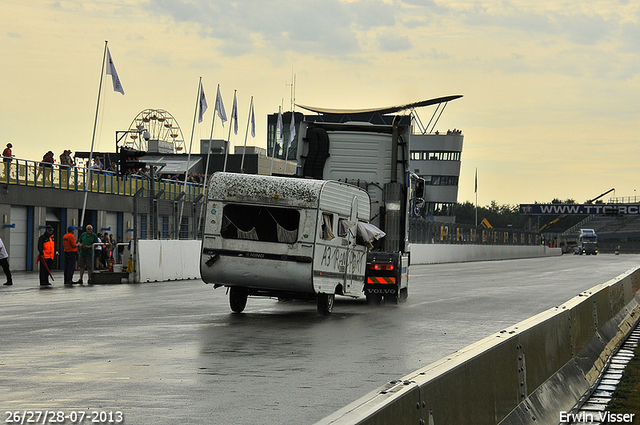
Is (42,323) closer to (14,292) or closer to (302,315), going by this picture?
(302,315)

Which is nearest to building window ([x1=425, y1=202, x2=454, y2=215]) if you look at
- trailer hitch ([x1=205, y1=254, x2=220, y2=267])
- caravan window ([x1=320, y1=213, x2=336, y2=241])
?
caravan window ([x1=320, y1=213, x2=336, y2=241])

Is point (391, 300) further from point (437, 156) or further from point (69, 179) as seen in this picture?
point (437, 156)

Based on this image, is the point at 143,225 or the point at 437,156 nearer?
the point at 143,225

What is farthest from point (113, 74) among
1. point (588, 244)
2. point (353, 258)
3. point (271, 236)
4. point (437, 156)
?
point (437, 156)

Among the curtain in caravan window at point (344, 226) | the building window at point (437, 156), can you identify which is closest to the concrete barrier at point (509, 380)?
the curtain in caravan window at point (344, 226)

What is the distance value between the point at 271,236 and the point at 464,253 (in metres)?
49.7

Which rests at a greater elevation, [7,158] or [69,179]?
[7,158]

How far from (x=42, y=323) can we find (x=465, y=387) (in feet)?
37.4

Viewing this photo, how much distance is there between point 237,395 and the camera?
848 centimetres

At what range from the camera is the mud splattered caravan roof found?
16.5 meters

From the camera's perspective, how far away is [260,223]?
1673 centimetres

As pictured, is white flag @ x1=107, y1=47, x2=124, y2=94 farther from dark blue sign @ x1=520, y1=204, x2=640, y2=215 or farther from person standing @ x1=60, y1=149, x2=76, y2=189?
dark blue sign @ x1=520, y1=204, x2=640, y2=215

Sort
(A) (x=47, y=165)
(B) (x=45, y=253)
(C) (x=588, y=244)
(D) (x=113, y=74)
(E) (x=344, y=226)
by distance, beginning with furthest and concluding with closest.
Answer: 1. (C) (x=588, y=244)
2. (A) (x=47, y=165)
3. (D) (x=113, y=74)
4. (B) (x=45, y=253)
5. (E) (x=344, y=226)

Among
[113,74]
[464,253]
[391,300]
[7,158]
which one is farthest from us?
[464,253]
